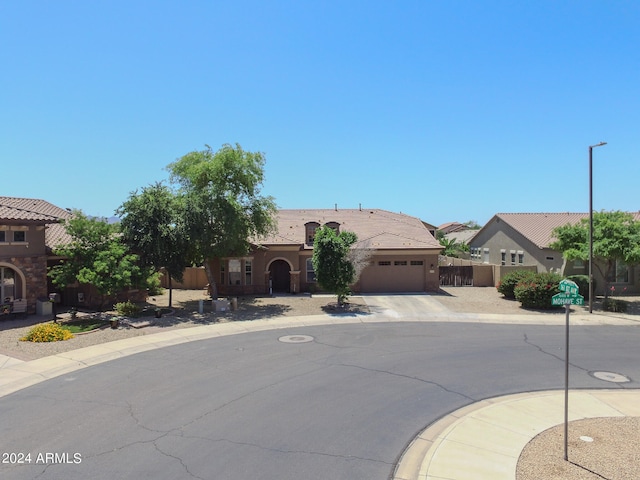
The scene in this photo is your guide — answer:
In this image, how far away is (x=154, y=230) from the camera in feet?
69.9

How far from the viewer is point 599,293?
29.2 meters

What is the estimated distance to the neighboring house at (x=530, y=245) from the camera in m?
29.6

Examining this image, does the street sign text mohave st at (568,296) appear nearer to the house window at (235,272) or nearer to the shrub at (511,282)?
the shrub at (511,282)

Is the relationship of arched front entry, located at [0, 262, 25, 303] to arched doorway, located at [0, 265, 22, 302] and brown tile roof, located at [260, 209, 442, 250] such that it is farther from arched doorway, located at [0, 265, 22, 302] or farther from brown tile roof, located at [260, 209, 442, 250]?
brown tile roof, located at [260, 209, 442, 250]

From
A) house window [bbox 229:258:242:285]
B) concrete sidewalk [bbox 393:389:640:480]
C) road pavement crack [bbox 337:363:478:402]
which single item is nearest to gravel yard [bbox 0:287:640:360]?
house window [bbox 229:258:242:285]

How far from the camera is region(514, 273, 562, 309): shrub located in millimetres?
23484

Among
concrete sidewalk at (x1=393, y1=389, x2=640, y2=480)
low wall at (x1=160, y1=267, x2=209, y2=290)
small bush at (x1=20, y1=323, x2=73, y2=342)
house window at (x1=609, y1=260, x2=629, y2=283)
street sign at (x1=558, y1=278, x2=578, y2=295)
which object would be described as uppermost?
street sign at (x1=558, y1=278, x2=578, y2=295)

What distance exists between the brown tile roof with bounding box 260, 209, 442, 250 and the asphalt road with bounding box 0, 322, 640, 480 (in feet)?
41.8

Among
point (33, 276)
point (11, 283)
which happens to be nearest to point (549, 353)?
point (33, 276)

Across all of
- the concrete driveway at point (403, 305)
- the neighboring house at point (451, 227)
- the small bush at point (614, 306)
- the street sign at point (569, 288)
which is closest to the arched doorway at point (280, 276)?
the concrete driveway at point (403, 305)

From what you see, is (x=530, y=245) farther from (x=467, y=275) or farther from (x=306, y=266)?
(x=306, y=266)

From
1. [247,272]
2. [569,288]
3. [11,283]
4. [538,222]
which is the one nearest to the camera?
[569,288]

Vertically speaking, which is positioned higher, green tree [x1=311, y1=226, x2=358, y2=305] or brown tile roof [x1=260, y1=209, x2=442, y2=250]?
brown tile roof [x1=260, y1=209, x2=442, y2=250]

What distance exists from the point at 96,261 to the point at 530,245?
94.2 ft
